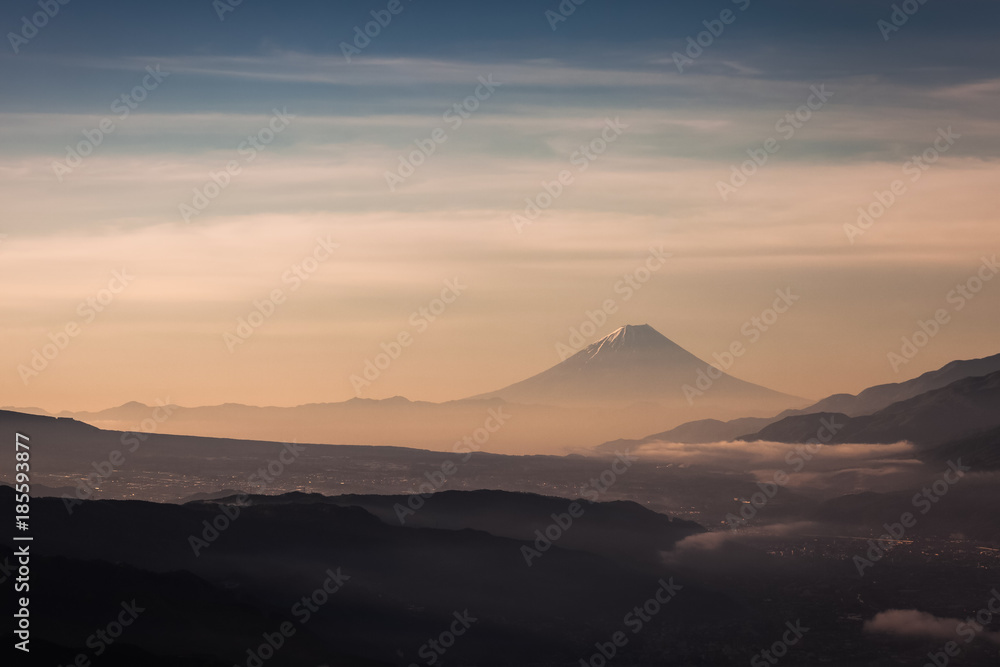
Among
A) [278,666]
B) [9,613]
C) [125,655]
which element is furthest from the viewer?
[278,666]

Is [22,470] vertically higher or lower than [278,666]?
higher

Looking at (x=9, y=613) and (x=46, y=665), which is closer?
(x=46, y=665)

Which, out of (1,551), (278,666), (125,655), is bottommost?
(278,666)

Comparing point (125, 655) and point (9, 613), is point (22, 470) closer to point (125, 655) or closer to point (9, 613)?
point (125, 655)

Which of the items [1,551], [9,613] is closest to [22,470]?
[9,613]

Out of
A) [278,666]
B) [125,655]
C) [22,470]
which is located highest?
[22,470]

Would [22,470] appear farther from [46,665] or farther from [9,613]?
[9,613]

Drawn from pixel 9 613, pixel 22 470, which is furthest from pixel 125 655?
pixel 22 470

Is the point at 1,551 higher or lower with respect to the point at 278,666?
higher

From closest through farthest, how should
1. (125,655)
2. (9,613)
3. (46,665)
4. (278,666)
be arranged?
(46,665) → (125,655) → (9,613) → (278,666)
